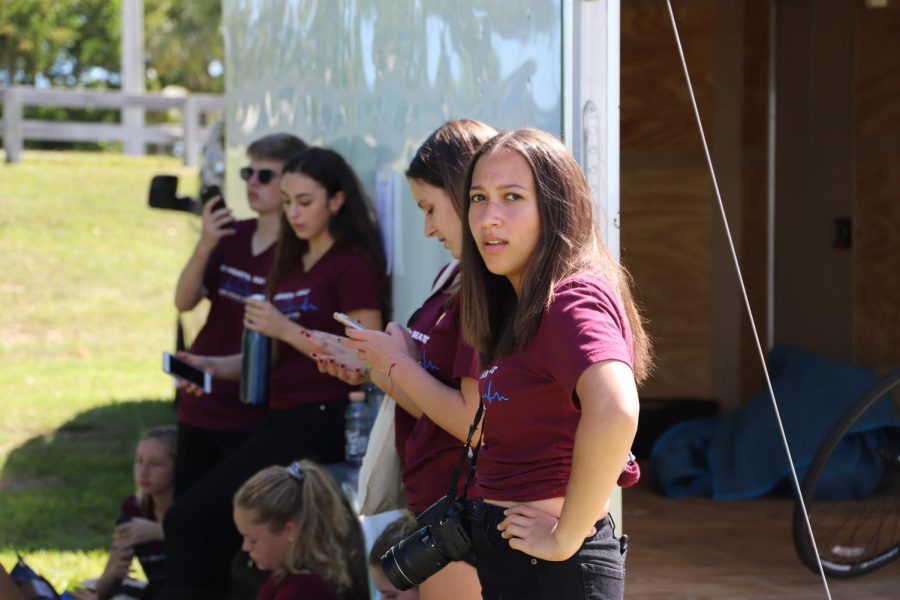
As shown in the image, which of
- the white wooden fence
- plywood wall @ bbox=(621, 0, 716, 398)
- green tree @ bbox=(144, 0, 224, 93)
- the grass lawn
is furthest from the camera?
green tree @ bbox=(144, 0, 224, 93)

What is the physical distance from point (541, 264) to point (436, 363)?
82 cm

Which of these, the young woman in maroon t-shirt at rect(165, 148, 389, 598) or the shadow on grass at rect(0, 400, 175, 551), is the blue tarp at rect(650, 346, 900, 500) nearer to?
the young woman in maroon t-shirt at rect(165, 148, 389, 598)

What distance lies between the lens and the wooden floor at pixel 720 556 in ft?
15.1

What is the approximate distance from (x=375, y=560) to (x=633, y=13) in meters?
4.34

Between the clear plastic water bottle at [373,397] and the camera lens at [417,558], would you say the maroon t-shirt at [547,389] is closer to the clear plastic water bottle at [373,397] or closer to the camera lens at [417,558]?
the camera lens at [417,558]

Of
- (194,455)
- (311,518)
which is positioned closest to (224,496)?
(311,518)

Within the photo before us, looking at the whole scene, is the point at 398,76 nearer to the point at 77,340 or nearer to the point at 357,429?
the point at 357,429

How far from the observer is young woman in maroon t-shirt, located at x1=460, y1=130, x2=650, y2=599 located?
2514mm

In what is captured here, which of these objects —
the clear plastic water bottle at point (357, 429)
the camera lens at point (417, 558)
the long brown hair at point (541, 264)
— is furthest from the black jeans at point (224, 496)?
the long brown hair at point (541, 264)

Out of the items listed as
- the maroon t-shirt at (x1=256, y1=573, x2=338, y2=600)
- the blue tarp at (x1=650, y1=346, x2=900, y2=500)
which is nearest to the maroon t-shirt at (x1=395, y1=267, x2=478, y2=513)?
the maroon t-shirt at (x1=256, y1=573, x2=338, y2=600)

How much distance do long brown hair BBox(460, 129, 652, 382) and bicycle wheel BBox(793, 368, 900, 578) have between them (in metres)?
1.90

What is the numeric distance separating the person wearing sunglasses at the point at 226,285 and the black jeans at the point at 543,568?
2.87 m

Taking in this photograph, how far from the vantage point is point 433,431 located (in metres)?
3.50

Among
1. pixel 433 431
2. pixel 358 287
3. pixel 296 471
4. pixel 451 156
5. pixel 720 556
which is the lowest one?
pixel 720 556
